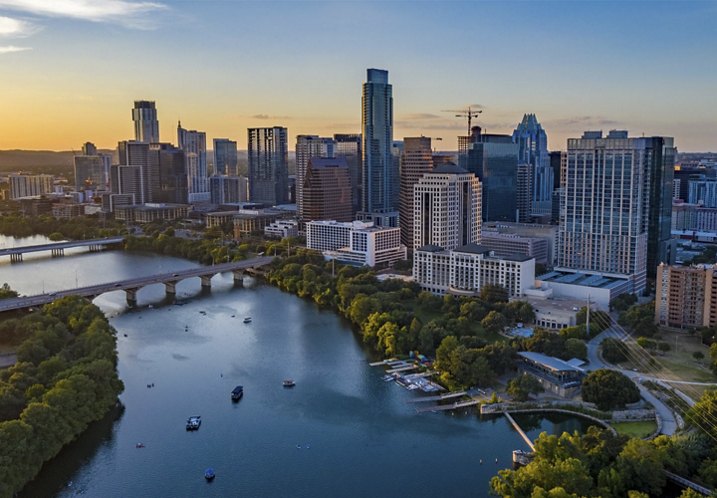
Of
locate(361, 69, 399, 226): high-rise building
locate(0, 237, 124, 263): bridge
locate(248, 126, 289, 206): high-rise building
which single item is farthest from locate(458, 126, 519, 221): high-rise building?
locate(0, 237, 124, 263): bridge

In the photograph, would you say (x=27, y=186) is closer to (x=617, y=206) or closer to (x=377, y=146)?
(x=377, y=146)

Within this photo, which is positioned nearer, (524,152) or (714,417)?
(714,417)

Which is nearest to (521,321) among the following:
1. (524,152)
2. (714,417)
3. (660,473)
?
(714,417)

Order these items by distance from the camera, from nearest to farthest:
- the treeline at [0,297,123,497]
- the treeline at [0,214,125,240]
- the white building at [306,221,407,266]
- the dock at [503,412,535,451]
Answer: the treeline at [0,297,123,497] → the dock at [503,412,535,451] → the white building at [306,221,407,266] → the treeline at [0,214,125,240]

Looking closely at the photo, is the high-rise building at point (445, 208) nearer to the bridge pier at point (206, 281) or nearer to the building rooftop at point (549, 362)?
the bridge pier at point (206, 281)

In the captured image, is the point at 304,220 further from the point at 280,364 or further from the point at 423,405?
the point at 423,405

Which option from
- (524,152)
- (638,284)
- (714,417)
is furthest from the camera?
(524,152)

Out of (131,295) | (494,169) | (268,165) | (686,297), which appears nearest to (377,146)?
(494,169)

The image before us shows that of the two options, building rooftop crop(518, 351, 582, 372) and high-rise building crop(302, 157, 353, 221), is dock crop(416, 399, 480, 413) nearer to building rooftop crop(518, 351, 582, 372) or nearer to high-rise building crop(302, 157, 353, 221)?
building rooftop crop(518, 351, 582, 372)
